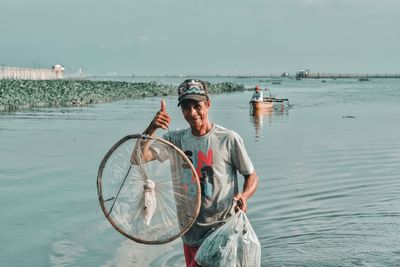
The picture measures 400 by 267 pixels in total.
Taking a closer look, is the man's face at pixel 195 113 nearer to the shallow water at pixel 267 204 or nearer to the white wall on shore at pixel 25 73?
the shallow water at pixel 267 204

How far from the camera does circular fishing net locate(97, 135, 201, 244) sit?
162 inches

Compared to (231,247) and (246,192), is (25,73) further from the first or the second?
(231,247)

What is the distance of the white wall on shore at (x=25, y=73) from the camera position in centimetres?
7156

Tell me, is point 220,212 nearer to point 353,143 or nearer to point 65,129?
point 353,143

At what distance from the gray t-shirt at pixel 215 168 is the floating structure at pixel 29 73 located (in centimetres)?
6864

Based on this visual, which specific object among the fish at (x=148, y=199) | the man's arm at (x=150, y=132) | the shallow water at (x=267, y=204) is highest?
the man's arm at (x=150, y=132)

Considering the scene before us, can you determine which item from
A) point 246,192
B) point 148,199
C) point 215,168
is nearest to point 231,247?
point 246,192

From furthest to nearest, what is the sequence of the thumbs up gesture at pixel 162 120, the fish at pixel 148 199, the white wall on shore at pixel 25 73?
the white wall on shore at pixel 25 73
the fish at pixel 148 199
the thumbs up gesture at pixel 162 120

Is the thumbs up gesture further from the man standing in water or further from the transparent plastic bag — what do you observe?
the transparent plastic bag

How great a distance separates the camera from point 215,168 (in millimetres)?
4062

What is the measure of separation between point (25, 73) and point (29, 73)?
5.97 feet

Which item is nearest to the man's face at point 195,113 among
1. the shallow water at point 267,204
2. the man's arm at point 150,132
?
the man's arm at point 150,132

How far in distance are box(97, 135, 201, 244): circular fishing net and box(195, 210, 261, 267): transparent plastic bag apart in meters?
0.20

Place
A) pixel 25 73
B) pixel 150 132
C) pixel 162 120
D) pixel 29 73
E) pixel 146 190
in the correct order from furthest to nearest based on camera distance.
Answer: pixel 29 73 → pixel 25 73 → pixel 146 190 → pixel 150 132 → pixel 162 120
